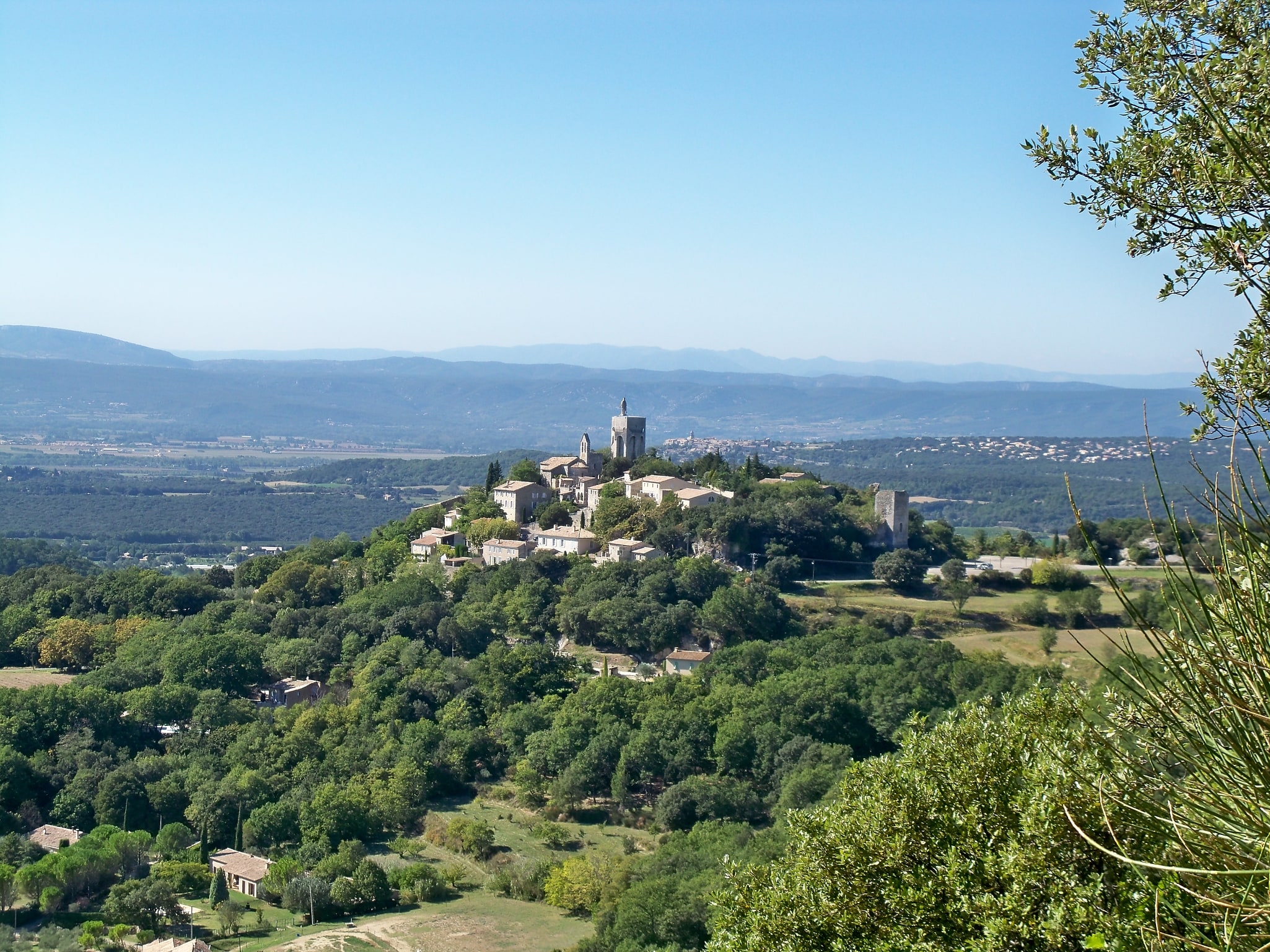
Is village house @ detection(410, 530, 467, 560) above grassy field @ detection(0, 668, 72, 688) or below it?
above

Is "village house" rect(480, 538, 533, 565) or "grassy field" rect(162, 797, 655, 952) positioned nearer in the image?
"grassy field" rect(162, 797, 655, 952)

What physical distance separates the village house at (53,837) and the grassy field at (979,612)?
21.1 m

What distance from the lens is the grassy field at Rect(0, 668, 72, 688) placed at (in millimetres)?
35969

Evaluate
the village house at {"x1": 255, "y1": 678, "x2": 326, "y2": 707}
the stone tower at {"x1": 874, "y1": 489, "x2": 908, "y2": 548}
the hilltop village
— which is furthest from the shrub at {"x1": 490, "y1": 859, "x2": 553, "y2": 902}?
the stone tower at {"x1": 874, "y1": 489, "x2": 908, "y2": 548}

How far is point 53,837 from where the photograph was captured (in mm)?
27266

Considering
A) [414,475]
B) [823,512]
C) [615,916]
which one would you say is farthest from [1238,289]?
[414,475]

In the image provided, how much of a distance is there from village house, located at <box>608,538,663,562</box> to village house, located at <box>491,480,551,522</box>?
5.86 m

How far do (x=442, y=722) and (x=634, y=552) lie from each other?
10.0 metres

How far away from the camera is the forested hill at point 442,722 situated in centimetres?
2475

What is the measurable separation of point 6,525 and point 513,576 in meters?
80.2

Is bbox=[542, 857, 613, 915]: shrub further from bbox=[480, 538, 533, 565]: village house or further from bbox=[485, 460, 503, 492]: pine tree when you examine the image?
bbox=[485, 460, 503, 492]: pine tree

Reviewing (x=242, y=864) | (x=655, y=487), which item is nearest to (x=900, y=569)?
(x=655, y=487)

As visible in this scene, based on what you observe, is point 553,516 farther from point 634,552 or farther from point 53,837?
point 53,837

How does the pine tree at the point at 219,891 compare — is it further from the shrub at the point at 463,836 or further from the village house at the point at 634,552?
the village house at the point at 634,552
